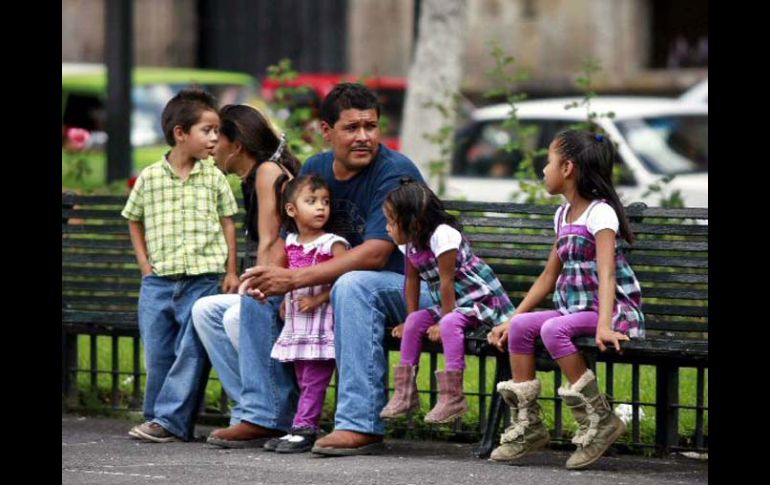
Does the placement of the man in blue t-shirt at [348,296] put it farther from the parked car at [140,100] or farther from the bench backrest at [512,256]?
the parked car at [140,100]

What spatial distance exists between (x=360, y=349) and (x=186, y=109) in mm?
1375

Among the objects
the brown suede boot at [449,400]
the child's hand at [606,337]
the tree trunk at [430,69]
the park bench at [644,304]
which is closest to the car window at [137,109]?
the tree trunk at [430,69]

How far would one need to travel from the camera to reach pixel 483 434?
6613 mm

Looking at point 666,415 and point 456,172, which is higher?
point 456,172

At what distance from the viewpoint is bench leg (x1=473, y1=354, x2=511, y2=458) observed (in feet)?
20.9

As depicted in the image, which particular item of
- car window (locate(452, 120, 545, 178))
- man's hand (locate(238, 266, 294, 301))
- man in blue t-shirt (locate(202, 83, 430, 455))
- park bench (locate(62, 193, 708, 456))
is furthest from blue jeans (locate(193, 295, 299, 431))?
car window (locate(452, 120, 545, 178))

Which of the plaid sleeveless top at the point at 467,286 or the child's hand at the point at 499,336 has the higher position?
the plaid sleeveless top at the point at 467,286

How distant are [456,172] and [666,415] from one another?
7.19 m

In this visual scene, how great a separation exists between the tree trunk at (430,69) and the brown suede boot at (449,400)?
20.7 feet

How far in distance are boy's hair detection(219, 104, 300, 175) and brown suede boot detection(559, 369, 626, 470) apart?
5.23 feet

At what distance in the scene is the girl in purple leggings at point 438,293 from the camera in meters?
6.22
